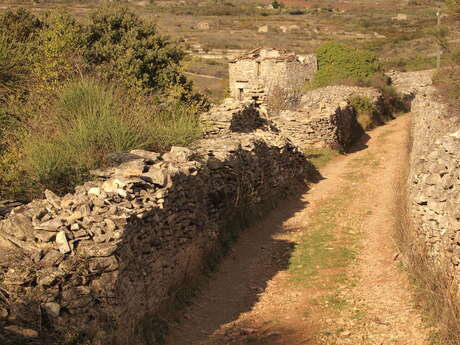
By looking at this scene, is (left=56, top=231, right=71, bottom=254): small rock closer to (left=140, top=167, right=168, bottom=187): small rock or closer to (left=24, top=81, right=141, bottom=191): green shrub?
(left=140, top=167, right=168, bottom=187): small rock

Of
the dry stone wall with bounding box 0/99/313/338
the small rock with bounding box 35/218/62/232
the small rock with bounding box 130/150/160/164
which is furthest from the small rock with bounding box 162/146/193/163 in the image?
the small rock with bounding box 35/218/62/232

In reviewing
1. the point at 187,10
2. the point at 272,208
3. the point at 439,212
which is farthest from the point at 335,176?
the point at 187,10

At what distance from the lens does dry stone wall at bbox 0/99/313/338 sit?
20.5 feet

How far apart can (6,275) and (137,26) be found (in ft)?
48.9

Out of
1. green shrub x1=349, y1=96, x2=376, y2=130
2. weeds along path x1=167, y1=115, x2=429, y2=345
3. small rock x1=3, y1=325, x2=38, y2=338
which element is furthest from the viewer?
green shrub x1=349, y1=96, x2=376, y2=130

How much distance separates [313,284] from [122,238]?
4.09m

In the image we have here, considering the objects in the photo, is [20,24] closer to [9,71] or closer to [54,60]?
[54,60]

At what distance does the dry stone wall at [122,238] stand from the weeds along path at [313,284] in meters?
0.58

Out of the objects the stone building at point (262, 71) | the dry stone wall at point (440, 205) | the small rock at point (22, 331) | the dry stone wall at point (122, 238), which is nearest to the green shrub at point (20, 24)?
the dry stone wall at point (122, 238)

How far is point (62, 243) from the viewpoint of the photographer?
6.54 m

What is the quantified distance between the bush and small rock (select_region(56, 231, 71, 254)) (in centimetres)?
3115

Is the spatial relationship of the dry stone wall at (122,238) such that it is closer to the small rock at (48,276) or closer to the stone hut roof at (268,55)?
the small rock at (48,276)

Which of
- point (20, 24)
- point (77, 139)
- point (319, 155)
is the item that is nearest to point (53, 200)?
point (77, 139)

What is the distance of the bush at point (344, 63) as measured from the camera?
1451 inches
